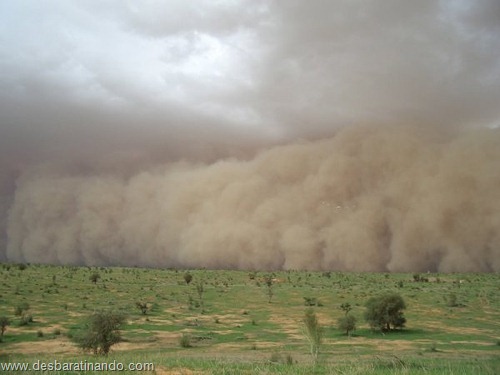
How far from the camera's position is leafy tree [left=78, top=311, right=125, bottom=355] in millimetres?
22766

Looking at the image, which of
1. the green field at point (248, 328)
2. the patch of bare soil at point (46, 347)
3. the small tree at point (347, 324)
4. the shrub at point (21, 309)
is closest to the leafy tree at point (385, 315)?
the green field at point (248, 328)

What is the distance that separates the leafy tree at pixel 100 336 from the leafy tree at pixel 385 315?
63.0 ft

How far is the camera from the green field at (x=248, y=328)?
616 inches

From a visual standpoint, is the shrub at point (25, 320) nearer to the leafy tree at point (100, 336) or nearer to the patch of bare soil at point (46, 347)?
the patch of bare soil at point (46, 347)

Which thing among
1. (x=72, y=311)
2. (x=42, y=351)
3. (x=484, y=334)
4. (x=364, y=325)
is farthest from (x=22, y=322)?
(x=484, y=334)

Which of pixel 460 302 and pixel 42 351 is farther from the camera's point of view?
pixel 460 302

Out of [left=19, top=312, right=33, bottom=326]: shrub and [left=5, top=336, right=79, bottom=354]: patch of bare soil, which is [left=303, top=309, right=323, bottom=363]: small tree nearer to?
[left=5, top=336, right=79, bottom=354]: patch of bare soil

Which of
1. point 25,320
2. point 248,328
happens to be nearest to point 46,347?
point 25,320

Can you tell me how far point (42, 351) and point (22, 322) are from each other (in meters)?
9.29

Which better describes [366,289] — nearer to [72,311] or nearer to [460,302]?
[460,302]

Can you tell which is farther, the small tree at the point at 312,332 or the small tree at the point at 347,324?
the small tree at the point at 347,324

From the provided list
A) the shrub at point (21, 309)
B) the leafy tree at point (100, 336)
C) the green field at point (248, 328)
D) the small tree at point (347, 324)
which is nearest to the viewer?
the green field at point (248, 328)

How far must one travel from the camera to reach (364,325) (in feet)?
116

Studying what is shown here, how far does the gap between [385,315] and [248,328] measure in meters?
10.4
